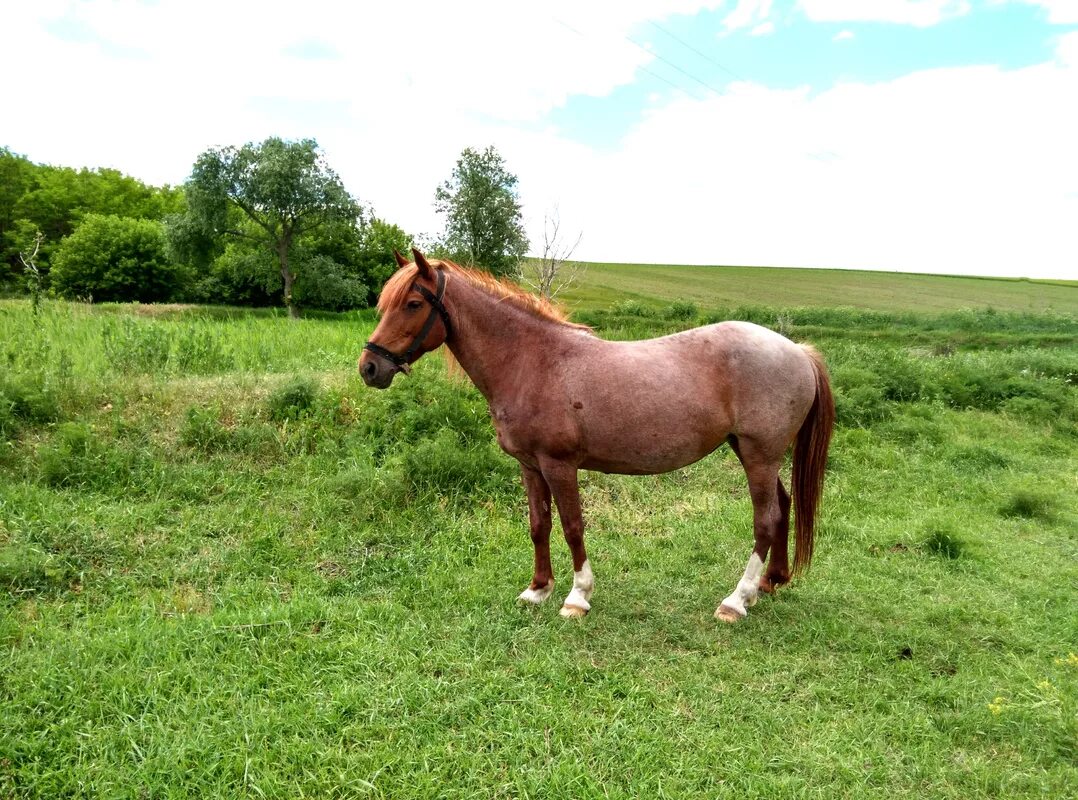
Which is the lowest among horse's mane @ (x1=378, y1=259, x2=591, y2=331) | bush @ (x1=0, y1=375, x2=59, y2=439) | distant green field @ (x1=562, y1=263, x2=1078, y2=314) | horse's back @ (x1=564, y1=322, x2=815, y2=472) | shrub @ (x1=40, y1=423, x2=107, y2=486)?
shrub @ (x1=40, y1=423, x2=107, y2=486)

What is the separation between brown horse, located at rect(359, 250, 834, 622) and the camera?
3.50 meters

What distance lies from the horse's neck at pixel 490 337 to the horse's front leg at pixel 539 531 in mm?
636

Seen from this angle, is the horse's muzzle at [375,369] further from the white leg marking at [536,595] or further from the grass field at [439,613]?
the white leg marking at [536,595]

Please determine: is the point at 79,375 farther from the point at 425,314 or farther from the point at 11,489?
the point at 425,314

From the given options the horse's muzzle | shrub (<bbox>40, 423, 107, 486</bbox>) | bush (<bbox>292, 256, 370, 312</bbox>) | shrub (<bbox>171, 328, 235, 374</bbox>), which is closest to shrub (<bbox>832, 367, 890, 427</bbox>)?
the horse's muzzle

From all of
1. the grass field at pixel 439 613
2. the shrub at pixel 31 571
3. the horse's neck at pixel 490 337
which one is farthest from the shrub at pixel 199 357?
the horse's neck at pixel 490 337

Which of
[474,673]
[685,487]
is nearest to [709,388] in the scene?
[474,673]

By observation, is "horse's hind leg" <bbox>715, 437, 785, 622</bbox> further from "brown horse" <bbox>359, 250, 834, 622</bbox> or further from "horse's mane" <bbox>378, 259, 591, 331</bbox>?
"horse's mane" <bbox>378, 259, 591, 331</bbox>

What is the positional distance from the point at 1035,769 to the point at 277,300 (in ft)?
120

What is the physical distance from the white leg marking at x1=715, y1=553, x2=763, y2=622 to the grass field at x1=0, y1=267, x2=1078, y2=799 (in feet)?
0.42

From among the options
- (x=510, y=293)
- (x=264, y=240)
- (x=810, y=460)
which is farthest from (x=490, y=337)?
(x=264, y=240)

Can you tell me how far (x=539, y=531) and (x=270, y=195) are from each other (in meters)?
28.7

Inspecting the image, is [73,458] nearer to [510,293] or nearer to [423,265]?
[423,265]

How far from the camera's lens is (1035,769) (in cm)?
242
